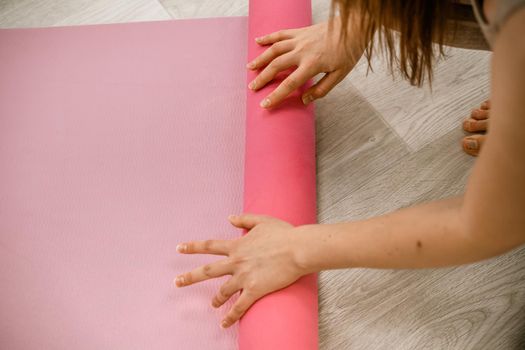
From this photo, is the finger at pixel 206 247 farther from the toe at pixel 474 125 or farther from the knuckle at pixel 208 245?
the toe at pixel 474 125

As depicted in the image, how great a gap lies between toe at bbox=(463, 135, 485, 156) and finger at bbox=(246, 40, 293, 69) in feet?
1.27

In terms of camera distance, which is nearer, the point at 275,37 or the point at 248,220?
the point at 248,220

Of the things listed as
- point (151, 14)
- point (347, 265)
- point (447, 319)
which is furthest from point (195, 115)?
point (447, 319)

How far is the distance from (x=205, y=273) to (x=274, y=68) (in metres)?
0.37

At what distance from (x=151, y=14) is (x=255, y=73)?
16.4 inches

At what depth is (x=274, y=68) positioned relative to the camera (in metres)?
0.94

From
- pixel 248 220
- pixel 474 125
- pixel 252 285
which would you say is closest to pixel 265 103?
pixel 248 220

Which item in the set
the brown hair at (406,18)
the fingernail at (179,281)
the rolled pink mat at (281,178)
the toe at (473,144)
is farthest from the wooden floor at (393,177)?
the brown hair at (406,18)

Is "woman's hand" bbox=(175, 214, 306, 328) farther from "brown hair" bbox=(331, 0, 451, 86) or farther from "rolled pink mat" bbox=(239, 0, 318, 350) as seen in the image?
A: "brown hair" bbox=(331, 0, 451, 86)

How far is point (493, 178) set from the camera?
1.67 ft

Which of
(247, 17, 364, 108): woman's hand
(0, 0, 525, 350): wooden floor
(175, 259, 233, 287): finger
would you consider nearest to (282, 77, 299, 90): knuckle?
(247, 17, 364, 108): woman's hand

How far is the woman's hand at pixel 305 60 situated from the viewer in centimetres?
92

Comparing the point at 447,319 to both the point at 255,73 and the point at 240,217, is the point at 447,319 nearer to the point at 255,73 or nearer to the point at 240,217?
the point at 240,217

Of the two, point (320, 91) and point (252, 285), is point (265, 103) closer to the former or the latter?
Answer: point (320, 91)
